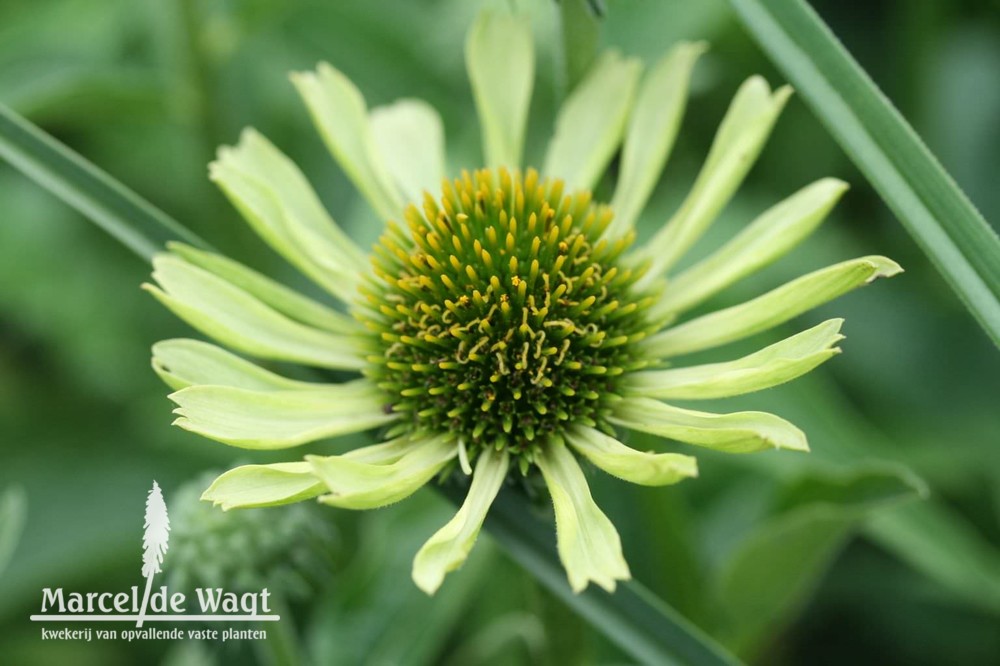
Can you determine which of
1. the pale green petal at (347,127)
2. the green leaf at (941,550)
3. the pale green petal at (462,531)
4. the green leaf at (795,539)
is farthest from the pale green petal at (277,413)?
the green leaf at (941,550)

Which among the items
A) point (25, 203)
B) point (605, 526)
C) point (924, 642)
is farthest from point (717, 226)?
point (25, 203)

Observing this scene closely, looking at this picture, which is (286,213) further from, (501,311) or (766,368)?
(766,368)

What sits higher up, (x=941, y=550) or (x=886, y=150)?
(x=886, y=150)

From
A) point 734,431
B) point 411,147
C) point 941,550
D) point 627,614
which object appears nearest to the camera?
point 734,431

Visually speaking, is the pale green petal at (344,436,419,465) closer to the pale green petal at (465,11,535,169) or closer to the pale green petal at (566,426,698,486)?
the pale green petal at (566,426,698,486)

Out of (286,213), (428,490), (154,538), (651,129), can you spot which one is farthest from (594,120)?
(154,538)

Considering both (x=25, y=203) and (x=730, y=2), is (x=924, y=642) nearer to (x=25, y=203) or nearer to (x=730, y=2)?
(x=730, y=2)

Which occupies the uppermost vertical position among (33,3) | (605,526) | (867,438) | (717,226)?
(33,3)
